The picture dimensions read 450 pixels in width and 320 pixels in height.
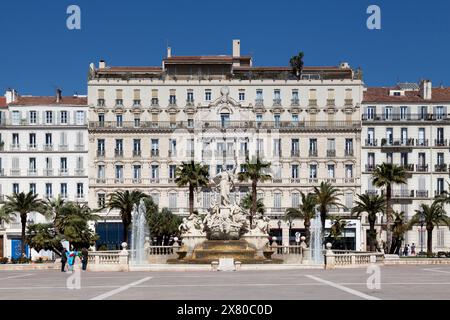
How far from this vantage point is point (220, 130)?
320 ft

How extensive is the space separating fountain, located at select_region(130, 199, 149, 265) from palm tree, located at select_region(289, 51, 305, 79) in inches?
956

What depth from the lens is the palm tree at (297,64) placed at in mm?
99250

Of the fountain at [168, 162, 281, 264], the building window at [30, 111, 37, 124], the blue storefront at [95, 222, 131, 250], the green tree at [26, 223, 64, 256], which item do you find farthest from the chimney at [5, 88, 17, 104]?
the fountain at [168, 162, 281, 264]

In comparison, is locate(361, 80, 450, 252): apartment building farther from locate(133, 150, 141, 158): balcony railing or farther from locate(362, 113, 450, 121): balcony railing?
locate(133, 150, 141, 158): balcony railing

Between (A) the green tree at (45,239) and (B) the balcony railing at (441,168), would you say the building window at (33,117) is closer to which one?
(A) the green tree at (45,239)

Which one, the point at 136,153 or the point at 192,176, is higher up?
the point at 136,153

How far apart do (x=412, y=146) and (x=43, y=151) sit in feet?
125

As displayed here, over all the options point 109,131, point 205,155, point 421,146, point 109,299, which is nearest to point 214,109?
point 205,155

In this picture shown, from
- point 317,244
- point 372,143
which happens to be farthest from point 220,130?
point 317,244

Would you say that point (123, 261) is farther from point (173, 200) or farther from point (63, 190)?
point (63, 190)

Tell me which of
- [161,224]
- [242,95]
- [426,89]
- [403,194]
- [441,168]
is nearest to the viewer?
[161,224]

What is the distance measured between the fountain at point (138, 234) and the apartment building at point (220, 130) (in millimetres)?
12489
